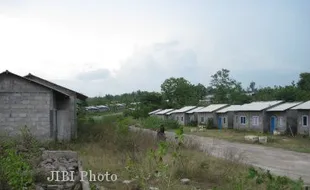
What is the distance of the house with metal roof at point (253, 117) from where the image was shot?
3512 cm

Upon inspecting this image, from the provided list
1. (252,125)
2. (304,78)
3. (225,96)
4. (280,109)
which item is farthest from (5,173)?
(225,96)

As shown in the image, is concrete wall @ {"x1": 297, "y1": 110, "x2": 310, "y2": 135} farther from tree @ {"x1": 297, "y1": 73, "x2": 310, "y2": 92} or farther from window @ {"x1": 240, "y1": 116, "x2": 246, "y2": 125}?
tree @ {"x1": 297, "y1": 73, "x2": 310, "y2": 92}

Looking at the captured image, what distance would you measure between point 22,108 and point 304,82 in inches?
2069

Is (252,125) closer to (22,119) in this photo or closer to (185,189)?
(22,119)

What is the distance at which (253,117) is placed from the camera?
121 ft

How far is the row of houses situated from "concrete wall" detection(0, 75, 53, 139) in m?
19.9

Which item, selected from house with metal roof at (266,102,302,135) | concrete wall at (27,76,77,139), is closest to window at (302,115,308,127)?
house with metal roof at (266,102,302,135)

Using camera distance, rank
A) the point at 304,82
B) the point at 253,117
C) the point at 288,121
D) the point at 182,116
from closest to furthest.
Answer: the point at 288,121
the point at 253,117
the point at 182,116
the point at 304,82

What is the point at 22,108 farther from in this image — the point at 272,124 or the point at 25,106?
the point at 272,124

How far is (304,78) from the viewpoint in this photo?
60.9 meters

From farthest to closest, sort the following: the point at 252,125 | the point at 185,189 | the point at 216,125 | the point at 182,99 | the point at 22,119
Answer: the point at 182,99 < the point at 216,125 < the point at 252,125 < the point at 22,119 < the point at 185,189

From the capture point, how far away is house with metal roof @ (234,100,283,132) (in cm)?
3512

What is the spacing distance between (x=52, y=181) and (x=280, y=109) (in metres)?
26.3

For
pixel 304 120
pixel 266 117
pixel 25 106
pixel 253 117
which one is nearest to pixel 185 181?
pixel 25 106
